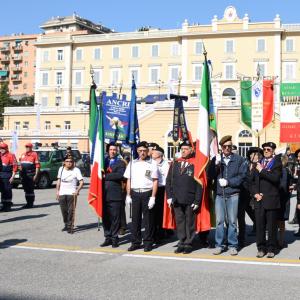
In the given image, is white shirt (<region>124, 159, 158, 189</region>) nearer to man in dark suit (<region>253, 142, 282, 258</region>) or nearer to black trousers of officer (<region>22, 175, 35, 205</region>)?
man in dark suit (<region>253, 142, 282, 258</region>)

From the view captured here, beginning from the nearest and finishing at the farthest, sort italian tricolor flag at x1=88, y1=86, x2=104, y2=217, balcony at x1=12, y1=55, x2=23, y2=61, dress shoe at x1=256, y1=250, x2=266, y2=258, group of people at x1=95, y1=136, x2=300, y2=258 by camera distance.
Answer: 1. dress shoe at x1=256, y1=250, x2=266, y2=258
2. group of people at x1=95, y1=136, x2=300, y2=258
3. italian tricolor flag at x1=88, y1=86, x2=104, y2=217
4. balcony at x1=12, y1=55, x2=23, y2=61

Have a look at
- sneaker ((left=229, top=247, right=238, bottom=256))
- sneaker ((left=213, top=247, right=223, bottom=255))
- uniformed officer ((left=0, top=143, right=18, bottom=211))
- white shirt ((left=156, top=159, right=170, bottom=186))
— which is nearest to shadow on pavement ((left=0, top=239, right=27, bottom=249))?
white shirt ((left=156, top=159, right=170, bottom=186))

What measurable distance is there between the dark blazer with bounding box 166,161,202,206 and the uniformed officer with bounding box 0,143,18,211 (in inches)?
293

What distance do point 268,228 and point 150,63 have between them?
256 ft

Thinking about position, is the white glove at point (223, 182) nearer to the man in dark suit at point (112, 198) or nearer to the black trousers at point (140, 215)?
the black trousers at point (140, 215)

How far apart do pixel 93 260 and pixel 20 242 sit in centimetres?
220

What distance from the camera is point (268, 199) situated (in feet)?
28.2

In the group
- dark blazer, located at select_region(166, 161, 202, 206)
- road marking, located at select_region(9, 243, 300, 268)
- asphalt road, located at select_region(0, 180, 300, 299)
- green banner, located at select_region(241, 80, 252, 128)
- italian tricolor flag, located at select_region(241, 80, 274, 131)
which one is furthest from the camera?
green banner, located at select_region(241, 80, 252, 128)

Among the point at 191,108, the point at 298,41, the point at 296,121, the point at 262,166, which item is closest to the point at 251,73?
the point at 298,41

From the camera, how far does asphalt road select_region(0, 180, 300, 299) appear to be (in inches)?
248

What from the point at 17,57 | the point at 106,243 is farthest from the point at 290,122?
the point at 17,57

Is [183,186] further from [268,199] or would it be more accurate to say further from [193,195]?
[268,199]

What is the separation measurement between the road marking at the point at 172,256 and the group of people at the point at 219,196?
0.22m

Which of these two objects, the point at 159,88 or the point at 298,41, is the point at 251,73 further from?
the point at 159,88
